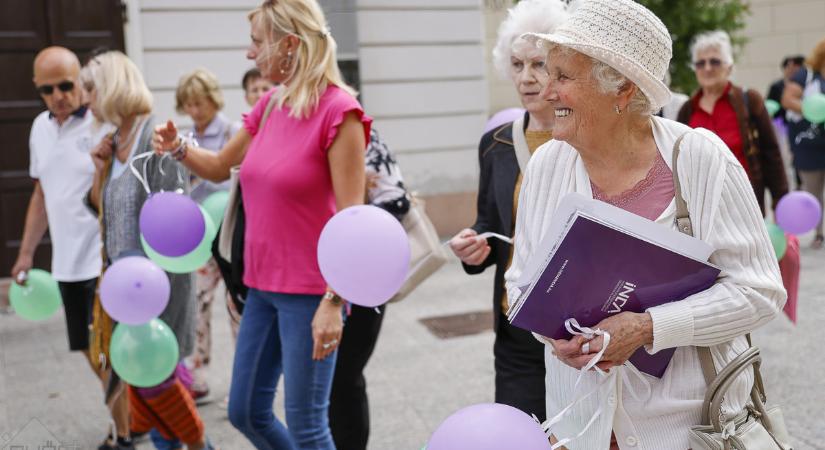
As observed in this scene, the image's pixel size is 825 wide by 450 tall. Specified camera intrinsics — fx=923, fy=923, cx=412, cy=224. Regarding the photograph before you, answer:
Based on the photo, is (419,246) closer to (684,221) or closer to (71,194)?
(684,221)

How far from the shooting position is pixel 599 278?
75.2 inches

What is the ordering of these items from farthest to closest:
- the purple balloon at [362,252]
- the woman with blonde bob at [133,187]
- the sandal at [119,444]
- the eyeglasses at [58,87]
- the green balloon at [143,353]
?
the eyeglasses at [58,87] → the sandal at [119,444] → the woman with blonde bob at [133,187] → the green balloon at [143,353] → the purple balloon at [362,252]

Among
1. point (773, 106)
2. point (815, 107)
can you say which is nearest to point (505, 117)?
point (815, 107)

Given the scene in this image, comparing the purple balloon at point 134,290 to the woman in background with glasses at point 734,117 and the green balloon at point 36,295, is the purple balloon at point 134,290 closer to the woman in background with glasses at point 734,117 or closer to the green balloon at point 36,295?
the green balloon at point 36,295

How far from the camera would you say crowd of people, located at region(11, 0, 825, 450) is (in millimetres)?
1993

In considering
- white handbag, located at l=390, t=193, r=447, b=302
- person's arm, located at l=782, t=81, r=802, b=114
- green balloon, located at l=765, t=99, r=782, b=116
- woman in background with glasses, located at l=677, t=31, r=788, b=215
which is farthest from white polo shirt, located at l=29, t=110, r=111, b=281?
green balloon, located at l=765, t=99, r=782, b=116

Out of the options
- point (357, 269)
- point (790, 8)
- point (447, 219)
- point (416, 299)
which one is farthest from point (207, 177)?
point (790, 8)

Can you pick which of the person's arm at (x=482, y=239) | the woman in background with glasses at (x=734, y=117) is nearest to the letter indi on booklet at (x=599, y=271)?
the person's arm at (x=482, y=239)

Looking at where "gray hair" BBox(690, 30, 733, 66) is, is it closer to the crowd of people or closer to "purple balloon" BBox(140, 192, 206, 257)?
the crowd of people

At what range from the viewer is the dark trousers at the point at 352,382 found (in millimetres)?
3650

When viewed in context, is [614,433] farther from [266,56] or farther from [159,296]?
[159,296]

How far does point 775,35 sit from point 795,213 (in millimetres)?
12415

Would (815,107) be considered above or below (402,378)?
above

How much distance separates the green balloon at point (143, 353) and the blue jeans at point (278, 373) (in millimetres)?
871
